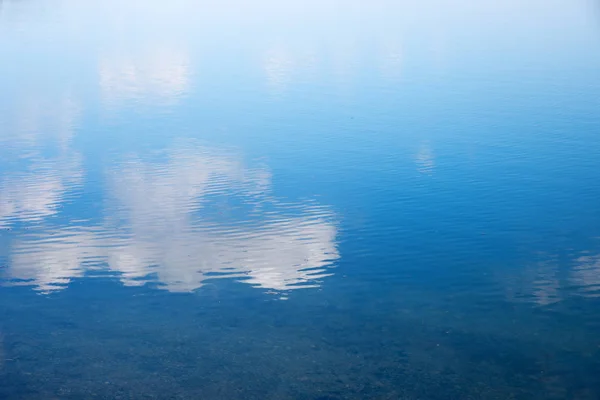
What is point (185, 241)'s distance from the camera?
20.7m

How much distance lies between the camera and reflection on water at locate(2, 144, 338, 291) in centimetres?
1909

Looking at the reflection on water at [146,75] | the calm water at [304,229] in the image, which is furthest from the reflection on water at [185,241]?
the reflection on water at [146,75]

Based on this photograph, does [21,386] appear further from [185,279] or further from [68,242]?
[68,242]

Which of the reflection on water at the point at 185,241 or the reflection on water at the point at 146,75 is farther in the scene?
the reflection on water at the point at 146,75

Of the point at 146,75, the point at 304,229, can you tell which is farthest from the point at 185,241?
the point at 146,75

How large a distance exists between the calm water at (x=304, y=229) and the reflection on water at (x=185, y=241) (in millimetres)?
68

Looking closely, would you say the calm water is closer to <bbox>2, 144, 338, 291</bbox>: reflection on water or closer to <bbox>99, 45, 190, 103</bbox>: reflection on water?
<bbox>2, 144, 338, 291</bbox>: reflection on water

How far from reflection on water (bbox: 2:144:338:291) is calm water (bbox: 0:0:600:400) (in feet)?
0.22

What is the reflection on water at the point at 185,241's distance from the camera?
62.6ft

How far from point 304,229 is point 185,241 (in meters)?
3.04

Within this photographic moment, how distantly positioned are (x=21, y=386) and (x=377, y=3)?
189ft

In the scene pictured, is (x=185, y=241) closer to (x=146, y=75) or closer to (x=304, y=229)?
(x=304, y=229)

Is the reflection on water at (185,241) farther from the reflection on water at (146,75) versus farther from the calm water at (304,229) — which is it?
the reflection on water at (146,75)

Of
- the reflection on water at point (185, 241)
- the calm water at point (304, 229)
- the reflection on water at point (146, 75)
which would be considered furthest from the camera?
the reflection on water at point (146, 75)
